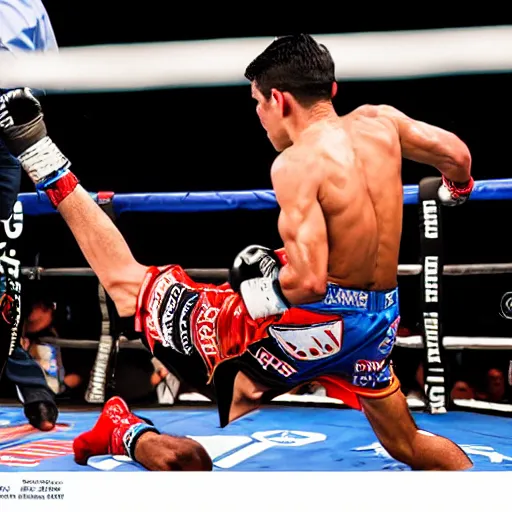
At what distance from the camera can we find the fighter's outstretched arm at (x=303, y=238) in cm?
195

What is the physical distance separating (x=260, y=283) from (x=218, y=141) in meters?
0.54

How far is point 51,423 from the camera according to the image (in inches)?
86.4

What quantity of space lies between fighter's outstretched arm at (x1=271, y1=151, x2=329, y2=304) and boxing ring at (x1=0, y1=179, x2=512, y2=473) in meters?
0.13

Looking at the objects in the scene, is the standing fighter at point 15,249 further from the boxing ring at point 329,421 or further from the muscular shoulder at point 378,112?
the muscular shoulder at point 378,112

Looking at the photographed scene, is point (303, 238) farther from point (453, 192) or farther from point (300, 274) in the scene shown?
point (453, 192)

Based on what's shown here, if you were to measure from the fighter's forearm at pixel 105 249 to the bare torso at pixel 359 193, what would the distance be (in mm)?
658

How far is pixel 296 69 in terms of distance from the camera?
6.78 ft

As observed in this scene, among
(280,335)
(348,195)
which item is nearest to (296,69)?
(348,195)

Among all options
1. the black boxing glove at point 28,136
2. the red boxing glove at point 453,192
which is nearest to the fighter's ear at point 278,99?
the red boxing glove at point 453,192

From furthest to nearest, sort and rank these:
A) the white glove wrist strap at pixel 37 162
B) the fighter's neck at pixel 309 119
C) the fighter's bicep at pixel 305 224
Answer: the white glove wrist strap at pixel 37 162 → the fighter's neck at pixel 309 119 → the fighter's bicep at pixel 305 224

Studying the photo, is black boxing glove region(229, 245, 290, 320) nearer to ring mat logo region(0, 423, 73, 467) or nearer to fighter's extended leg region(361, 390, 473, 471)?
fighter's extended leg region(361, 390, 473, 471)

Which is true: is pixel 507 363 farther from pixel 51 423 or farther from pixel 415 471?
pixel 51 423

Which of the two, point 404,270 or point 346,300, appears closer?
point 346,300
